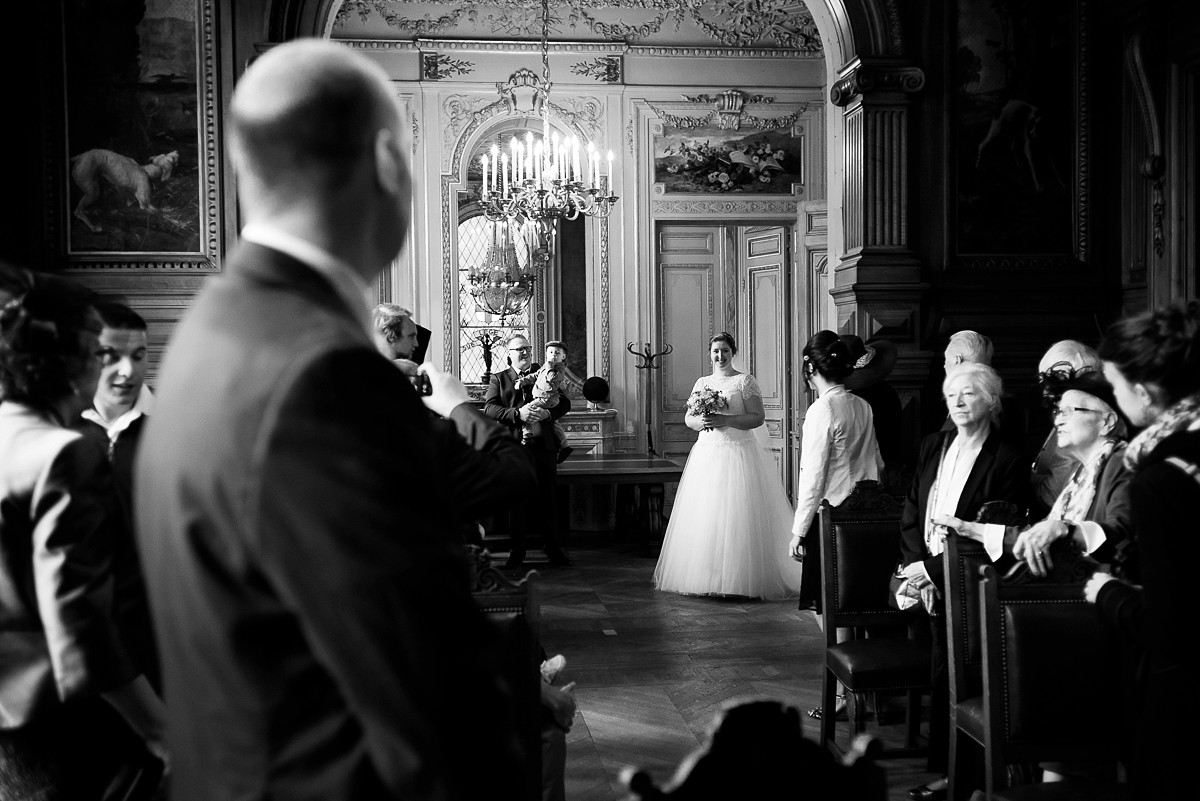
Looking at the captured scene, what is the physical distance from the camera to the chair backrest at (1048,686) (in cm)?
294

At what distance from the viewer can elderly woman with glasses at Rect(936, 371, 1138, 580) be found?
3.04 meters

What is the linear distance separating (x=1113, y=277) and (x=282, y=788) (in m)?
6.63

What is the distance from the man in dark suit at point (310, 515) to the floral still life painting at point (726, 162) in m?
9.75

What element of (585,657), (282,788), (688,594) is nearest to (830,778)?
(282,788)

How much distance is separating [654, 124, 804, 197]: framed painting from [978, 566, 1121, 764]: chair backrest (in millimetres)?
8092

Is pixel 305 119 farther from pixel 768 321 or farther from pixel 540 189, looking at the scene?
pixel 768 321

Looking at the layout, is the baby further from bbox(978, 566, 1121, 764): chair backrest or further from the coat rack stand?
bbox(978, 566, 1121, 764): chair backrest

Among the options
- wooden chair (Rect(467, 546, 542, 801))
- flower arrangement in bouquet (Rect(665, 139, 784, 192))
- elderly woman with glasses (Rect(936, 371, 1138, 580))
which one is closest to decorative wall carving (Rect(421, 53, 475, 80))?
flower arrangement in bouquet (Rect(665, 139, 784, 192))

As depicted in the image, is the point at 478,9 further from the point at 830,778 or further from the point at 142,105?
the point at 830,778

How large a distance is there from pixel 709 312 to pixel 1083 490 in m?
7.45

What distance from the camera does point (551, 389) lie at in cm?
886

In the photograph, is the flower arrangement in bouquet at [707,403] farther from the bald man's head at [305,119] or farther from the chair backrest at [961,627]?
the bald man's head at [305,119]

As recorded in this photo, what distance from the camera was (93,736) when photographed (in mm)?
2049

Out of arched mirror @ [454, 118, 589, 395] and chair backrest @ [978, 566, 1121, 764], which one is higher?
arched mirror @ [454, 118, 589, 395]
